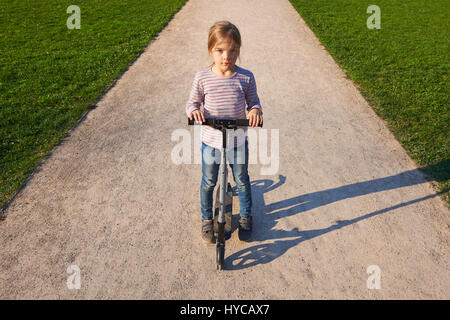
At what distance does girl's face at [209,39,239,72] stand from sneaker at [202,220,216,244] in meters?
1.48

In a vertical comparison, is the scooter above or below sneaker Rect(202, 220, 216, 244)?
above

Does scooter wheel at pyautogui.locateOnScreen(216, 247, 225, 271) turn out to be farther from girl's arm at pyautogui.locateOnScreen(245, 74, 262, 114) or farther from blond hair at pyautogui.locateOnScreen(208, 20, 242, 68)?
blond hair at pyautogui.locateOnScreen(208, 20, 242, 68)

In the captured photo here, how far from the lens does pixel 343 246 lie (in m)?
3.27

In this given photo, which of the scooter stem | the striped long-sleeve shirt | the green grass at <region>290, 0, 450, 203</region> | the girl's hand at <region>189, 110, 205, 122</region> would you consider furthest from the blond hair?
the green grass at <region>290, 0, 450, 203</region>

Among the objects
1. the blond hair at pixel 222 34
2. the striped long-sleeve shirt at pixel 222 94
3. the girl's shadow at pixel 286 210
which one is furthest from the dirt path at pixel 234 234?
the blond hair at pixel 222 34

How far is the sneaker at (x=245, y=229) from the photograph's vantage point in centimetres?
331

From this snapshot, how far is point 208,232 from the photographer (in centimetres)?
328

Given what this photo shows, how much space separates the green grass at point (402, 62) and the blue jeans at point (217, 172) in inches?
92.2

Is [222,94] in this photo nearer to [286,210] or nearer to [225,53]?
[225,53]

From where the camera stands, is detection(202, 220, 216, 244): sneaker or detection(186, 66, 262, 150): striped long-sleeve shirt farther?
detection(202, 220, 216, 244): sneaker

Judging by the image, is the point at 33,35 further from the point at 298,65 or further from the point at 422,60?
the point at 422,60

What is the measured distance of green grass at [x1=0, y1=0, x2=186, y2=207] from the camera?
4.61 meters

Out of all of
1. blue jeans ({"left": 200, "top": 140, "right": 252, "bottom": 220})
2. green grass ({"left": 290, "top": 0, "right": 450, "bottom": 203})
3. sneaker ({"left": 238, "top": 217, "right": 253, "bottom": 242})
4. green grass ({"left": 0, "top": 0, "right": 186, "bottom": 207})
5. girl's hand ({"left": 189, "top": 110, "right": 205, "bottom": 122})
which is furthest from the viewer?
green grass ({"left": 290, "top": 0, "right": 450, "bottom": 203})

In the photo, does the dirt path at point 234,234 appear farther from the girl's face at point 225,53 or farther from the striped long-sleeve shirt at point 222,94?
the girl's face at point 225,53
